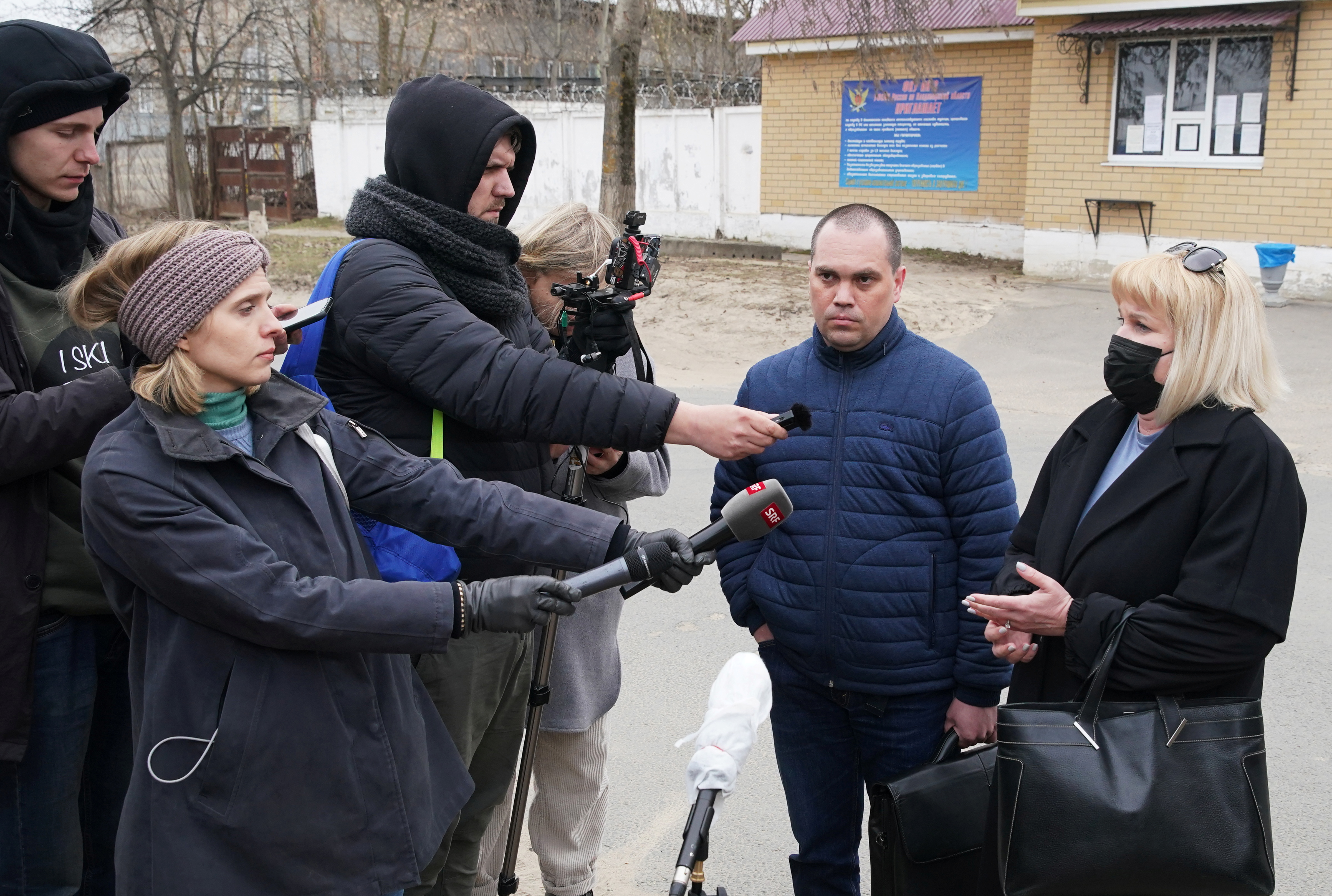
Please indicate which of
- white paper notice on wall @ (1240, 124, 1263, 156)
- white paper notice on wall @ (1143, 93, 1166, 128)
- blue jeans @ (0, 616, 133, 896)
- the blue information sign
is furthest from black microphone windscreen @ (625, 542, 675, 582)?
the blue information sign

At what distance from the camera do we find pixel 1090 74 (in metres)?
15.0

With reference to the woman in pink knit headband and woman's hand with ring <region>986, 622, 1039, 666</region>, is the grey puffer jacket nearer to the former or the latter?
the woman in pink knit headband

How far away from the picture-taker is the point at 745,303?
544 inches

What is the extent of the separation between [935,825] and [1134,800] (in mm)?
522

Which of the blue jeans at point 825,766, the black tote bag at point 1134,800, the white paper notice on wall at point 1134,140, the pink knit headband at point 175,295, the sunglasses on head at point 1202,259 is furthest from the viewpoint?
the white paper notice on wall at point 1134,140

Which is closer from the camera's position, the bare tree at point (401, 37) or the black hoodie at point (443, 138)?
the black hoodie at point (443, 138)

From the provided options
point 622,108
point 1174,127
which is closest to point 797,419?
point 622,108

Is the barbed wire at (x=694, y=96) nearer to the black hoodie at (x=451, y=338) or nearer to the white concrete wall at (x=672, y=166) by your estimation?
the white concrete wall at (x=672, y=166)

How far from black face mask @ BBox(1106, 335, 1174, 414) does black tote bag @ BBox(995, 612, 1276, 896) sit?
605 millimetres

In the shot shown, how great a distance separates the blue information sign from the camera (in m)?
17.3

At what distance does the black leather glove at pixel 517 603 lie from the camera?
6.78 ft

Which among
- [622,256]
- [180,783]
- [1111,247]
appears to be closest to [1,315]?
[180,783]

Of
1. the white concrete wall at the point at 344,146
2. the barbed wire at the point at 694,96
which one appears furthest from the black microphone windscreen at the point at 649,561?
the white concrete wall at the point at 344,146

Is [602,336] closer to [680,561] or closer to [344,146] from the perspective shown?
[680,561]
